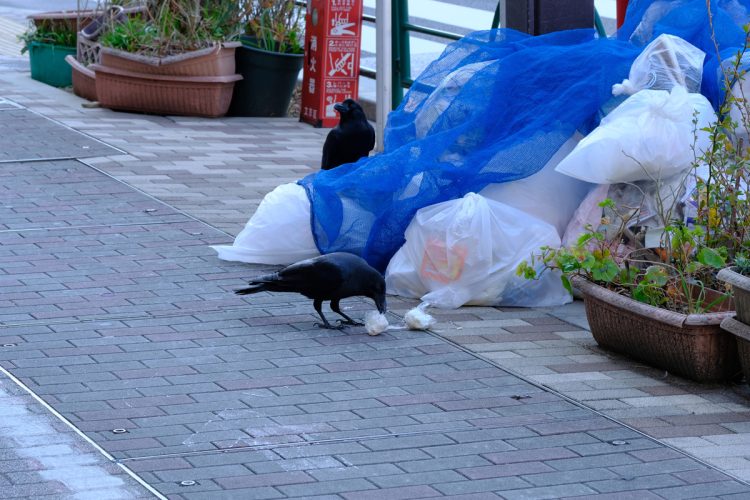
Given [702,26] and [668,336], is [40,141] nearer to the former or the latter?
[702,26]

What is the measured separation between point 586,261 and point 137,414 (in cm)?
222

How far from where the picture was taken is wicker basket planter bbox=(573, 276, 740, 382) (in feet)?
18.3

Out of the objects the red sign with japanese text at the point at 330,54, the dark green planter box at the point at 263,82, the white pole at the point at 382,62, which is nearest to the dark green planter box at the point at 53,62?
the dark green planter box at the point at 263,82

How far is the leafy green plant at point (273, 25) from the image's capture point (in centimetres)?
1226

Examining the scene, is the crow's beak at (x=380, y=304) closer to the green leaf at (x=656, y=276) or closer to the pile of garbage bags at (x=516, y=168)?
the pile of garbage bags at (x=516, y=168)

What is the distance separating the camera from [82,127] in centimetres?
1129

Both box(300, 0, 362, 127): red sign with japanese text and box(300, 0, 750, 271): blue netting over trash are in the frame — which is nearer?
box(300, 0, 750, 271): blue netting over trash

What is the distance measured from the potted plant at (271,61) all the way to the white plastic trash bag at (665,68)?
5.75 metres

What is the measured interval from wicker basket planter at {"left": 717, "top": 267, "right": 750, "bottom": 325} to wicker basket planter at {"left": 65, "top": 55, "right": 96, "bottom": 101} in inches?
326

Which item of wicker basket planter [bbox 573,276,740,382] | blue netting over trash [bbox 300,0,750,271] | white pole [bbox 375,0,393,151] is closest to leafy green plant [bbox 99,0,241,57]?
white pole [bbox 375,0,393,151]

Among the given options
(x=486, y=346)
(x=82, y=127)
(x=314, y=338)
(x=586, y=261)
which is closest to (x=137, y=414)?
(x=314, y=338)

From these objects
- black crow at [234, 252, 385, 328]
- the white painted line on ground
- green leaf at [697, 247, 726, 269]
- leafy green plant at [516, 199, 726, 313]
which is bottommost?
the white painted line on ground

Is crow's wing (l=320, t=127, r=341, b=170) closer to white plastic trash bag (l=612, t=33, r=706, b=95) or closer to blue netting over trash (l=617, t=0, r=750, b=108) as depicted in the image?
blue netting over trash (l=617, t=0, r=750, b=108)

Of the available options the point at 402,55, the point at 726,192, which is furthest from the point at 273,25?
the point at 726,192
